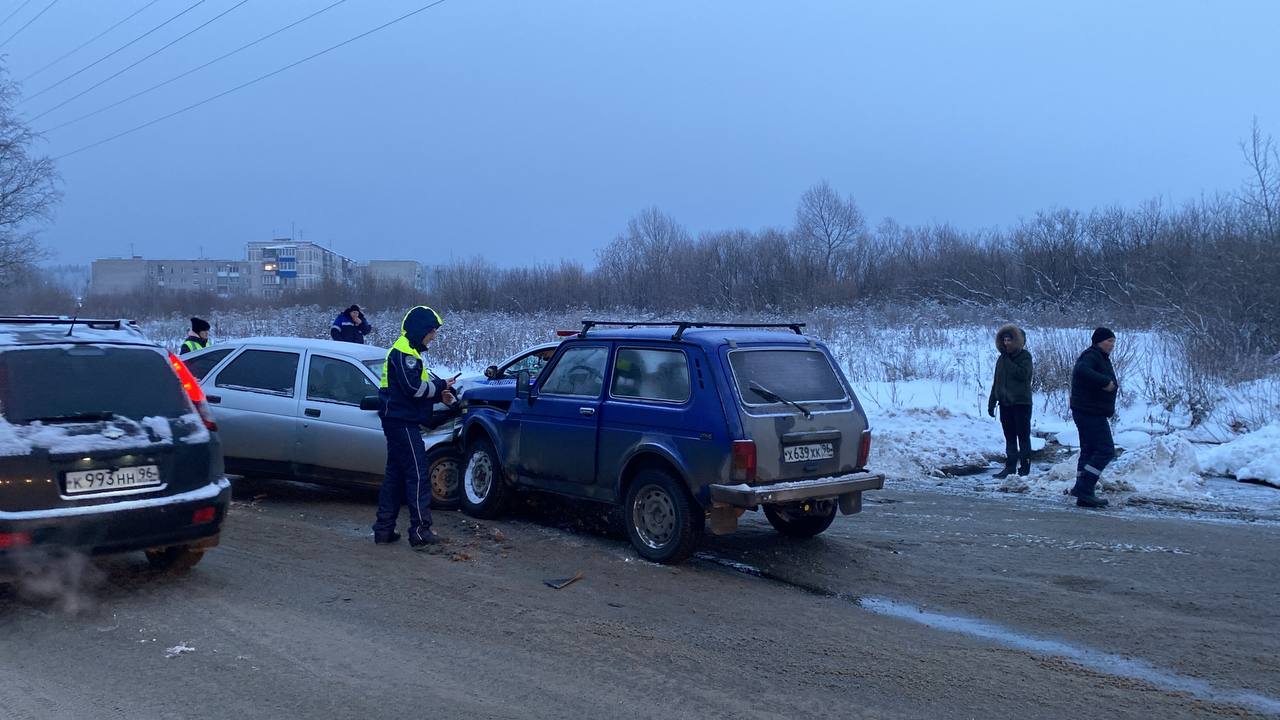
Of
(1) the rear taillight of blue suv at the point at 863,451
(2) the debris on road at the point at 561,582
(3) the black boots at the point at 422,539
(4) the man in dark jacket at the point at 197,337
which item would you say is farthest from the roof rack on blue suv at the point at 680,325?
(4) the man in dark jacket at the point at 197,337

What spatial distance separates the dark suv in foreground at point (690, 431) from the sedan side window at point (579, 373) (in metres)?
0.01

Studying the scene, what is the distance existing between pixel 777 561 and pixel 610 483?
1.46 m

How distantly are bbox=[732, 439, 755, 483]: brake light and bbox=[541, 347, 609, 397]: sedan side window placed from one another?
5.13ft

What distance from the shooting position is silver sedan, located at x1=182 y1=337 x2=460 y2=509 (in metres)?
9.38

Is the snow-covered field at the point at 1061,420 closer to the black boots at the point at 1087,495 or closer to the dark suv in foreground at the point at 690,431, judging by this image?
the black boots at the point at 1087,495

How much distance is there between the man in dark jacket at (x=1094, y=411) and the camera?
987cm

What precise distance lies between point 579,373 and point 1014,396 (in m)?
6.21

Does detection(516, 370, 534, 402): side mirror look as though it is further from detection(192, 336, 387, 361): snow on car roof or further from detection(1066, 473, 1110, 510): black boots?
detection(1066, 473, 1110, 510): black boots

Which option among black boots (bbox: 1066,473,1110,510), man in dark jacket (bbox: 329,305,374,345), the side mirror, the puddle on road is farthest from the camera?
man in dark jacket (bbox: 329,305,374,345)

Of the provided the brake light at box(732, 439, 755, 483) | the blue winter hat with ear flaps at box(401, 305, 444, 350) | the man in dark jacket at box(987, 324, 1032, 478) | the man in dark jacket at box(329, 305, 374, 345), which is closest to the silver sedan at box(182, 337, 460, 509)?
the blue winter hat with ear flaps at box(401, 305, 444, 350)

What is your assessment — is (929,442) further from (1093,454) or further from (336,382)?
(336,382)

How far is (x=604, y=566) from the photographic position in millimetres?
7328

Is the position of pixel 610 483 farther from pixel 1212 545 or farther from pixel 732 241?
pixel 732 241

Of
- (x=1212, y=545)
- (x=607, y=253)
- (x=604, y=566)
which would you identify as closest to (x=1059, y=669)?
(x=604, y=566)
